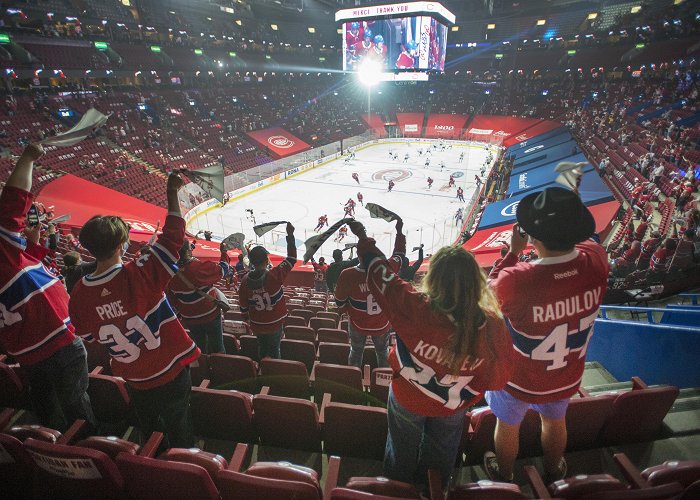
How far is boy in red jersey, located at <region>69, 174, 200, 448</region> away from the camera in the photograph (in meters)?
2.54

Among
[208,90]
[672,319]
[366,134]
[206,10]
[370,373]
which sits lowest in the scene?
[370,373]

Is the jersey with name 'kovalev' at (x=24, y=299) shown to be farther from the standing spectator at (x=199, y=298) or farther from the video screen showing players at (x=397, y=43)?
the video screen showing players at (x=397, y=43)

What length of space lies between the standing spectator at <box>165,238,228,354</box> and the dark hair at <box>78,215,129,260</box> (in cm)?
181

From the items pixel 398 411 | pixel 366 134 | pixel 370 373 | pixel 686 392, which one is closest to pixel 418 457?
pixel 398 411

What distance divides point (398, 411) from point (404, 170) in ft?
112

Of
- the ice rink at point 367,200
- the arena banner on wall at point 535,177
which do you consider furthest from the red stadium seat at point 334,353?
the arena banner on wall at point 535,177

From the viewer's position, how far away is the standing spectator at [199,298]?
4500 millimetres

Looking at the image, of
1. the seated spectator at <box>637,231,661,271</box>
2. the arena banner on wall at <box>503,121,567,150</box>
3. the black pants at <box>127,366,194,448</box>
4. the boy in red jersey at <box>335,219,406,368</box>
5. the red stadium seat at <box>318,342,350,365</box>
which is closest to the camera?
the black pants at <box>127,366,194,448</box>

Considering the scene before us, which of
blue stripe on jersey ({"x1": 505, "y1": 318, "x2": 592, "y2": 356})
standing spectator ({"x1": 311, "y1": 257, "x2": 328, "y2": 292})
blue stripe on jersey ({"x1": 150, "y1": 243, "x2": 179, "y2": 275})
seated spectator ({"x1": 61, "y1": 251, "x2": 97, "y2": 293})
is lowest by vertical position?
standing spectator ({"x1": 311, "y1": 257, "x2": 328, "y2": 292})

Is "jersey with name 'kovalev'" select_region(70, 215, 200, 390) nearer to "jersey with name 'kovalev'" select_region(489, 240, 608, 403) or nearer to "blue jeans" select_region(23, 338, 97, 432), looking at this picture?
"blue jeans" select_region(23, 338, 97, 432)

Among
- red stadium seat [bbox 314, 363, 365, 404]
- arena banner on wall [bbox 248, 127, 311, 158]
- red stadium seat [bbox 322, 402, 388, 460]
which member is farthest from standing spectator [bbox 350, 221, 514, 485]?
arena banner on wall [bbox 248, 127, 311, 158]

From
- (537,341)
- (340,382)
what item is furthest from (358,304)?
(537,341)

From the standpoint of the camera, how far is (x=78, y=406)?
3092 mm

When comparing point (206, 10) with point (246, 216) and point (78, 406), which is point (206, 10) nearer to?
point (246, 216)
